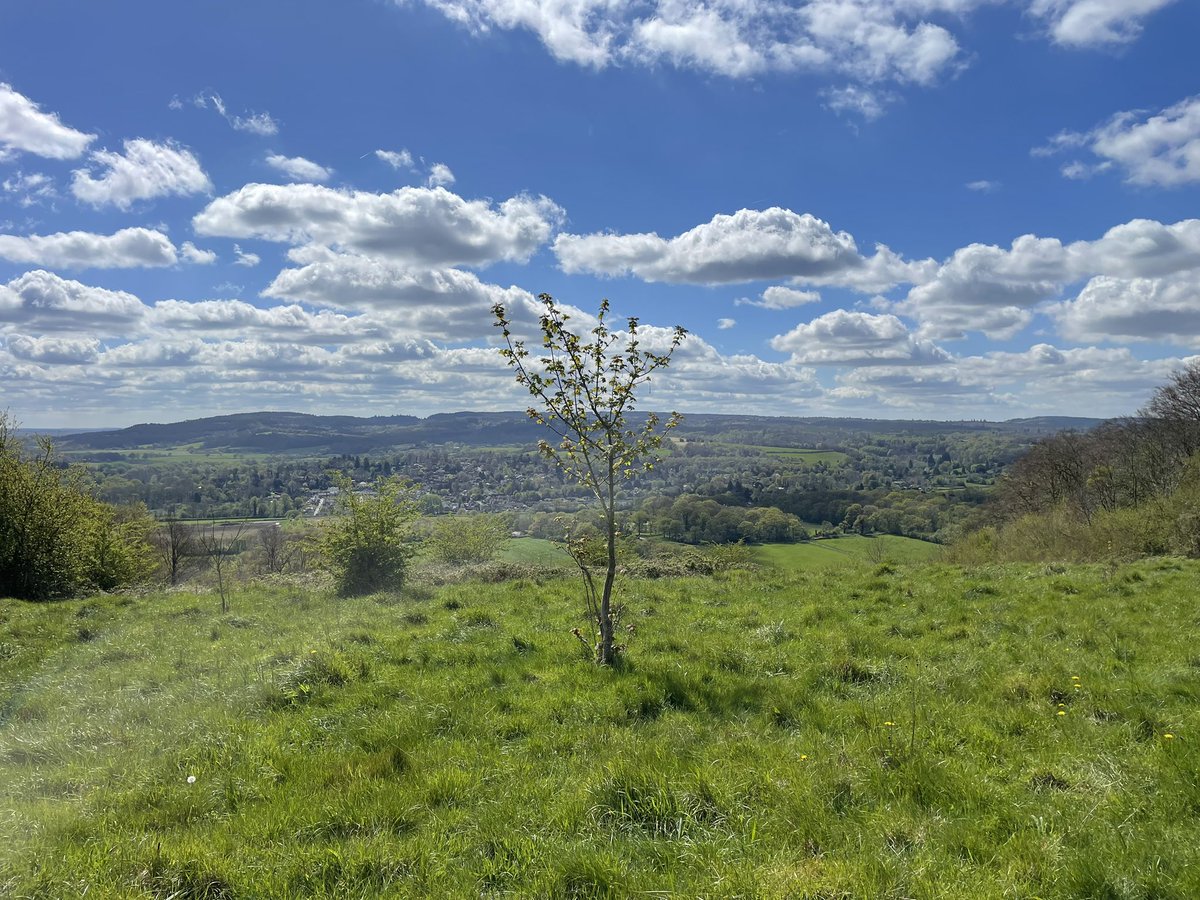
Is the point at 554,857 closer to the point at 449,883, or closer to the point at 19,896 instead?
the point at 449,883

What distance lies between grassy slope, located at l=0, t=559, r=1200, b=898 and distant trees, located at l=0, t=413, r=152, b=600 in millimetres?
10710

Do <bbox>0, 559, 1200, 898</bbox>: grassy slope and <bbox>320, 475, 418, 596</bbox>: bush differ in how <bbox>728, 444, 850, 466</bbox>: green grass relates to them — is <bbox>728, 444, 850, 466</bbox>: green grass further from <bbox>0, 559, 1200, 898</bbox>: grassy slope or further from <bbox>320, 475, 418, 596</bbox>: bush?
<bbox>0, 559, 1200, 898</bbox>: grassy slope

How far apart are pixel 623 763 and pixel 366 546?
59.5ft

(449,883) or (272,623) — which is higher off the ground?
(449,883)

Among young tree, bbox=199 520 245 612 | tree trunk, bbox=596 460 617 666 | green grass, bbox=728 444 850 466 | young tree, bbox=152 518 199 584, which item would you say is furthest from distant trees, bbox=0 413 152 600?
green grass, bbox=728 444 850 466

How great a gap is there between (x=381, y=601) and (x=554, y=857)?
14.6m

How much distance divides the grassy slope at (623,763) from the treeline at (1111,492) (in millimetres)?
16027

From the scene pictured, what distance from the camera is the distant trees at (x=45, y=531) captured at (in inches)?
762

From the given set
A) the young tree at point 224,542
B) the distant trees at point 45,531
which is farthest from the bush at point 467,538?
the distant trees at point 45,531

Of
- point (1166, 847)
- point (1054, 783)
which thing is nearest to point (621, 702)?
point (1054, 783)

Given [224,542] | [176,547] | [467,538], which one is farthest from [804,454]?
[176,547]

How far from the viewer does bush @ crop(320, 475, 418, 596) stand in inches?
854

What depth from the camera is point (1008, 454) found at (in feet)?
485

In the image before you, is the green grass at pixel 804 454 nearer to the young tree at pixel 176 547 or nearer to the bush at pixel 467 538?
the bush at pixel 467 538
